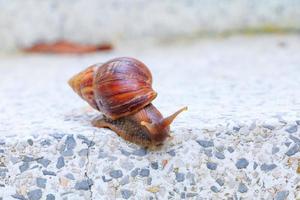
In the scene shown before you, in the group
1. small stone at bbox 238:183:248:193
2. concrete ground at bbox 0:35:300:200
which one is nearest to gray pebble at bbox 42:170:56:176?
concrete ground at bbox 0:35:300:200

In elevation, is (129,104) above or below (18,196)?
above

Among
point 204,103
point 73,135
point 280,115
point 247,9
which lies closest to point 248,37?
point 247,9

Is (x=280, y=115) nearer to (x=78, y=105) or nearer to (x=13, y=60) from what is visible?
(x=78, y=105)

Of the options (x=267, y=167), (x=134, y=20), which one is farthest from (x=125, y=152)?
(x=134, y=20)

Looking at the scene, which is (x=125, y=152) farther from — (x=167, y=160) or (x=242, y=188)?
(x=242, y=188)

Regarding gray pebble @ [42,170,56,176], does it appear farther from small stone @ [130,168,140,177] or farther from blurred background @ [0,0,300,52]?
blurred background @ [0,0,300,52]
